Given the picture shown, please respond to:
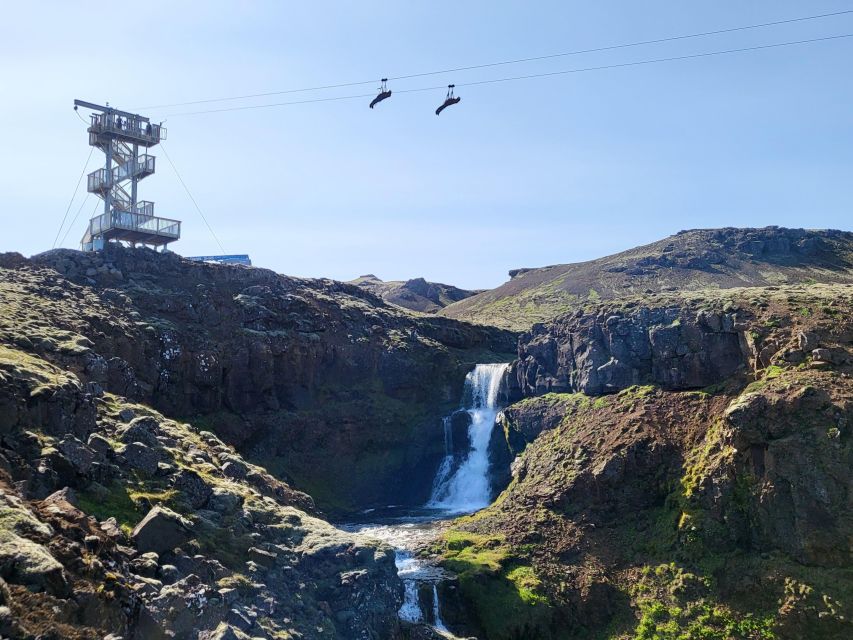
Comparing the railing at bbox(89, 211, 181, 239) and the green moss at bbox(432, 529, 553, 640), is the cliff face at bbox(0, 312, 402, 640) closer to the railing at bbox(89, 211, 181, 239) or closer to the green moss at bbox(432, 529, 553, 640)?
the green moss at bbox(432, 529, 553, 640)

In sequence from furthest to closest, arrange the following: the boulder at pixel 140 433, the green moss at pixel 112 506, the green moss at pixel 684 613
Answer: the green moss at pixel 684 613 → the boulder at pixel 140 433 → the green moss at pixel 112 506

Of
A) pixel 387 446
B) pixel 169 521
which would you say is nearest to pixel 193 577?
pixel 169 521

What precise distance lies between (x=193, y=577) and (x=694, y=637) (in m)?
24.1

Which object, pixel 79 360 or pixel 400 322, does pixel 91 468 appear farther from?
pixel 400 322

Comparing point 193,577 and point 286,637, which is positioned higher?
point 193,577

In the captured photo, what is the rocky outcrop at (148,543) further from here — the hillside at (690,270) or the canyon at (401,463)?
the hillside at (690,270)

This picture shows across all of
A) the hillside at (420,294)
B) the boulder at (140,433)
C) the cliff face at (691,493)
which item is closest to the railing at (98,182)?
the boulder at (140,433)

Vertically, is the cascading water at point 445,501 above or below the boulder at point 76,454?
below

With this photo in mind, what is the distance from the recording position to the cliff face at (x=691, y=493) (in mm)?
39250

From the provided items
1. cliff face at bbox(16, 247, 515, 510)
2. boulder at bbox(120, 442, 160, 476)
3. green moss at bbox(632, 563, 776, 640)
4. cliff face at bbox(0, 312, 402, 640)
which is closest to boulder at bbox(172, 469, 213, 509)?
cliff face at bbox(0, 312, 402, 640)

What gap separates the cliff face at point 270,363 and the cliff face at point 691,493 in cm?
1524

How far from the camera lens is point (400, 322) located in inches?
3187

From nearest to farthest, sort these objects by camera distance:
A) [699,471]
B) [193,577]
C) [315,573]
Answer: [193,577], [315,573], [699,471]

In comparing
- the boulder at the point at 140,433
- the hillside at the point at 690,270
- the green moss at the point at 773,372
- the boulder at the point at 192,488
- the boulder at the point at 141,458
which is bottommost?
the boulder at the point at 192,488
